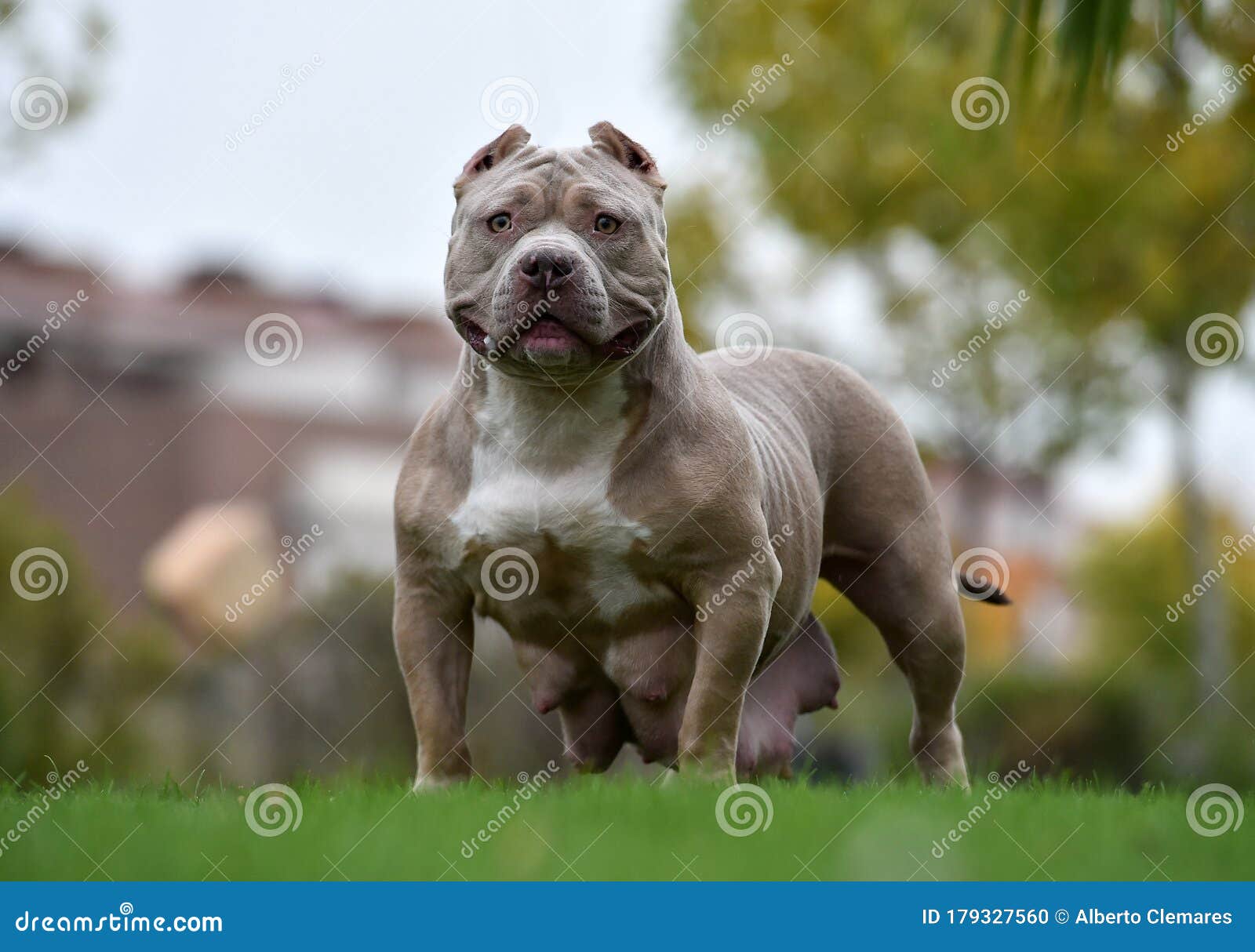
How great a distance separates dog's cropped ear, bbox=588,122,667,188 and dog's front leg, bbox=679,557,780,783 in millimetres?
1330

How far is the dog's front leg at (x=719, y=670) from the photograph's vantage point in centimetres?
493

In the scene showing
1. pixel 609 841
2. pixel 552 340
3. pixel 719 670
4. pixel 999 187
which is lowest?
pixel 609 841

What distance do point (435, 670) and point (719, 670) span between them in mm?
970

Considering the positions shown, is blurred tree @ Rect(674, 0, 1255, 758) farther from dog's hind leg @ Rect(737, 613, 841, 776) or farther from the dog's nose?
the dog's nose

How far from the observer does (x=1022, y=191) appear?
1486 centimetres

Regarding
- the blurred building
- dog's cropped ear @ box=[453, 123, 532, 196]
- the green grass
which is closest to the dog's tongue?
dog's cropped ear @ box=[453, 123, 532, 196]

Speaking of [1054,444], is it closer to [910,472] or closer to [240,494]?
[910,472]

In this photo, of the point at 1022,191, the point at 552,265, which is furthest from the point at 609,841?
the point at 1022,191

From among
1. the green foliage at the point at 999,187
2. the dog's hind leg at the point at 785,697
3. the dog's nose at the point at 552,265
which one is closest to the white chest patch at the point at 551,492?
the dog's nose at the point at 552,265

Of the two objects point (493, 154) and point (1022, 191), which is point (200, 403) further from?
point (493, 154)

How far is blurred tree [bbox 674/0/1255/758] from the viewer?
47.5 feet

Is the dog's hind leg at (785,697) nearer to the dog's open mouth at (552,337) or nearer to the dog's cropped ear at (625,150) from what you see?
the dog's open mouth at (552,337)

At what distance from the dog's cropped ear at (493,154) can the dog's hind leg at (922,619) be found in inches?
85.3

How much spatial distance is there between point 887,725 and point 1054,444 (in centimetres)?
436
